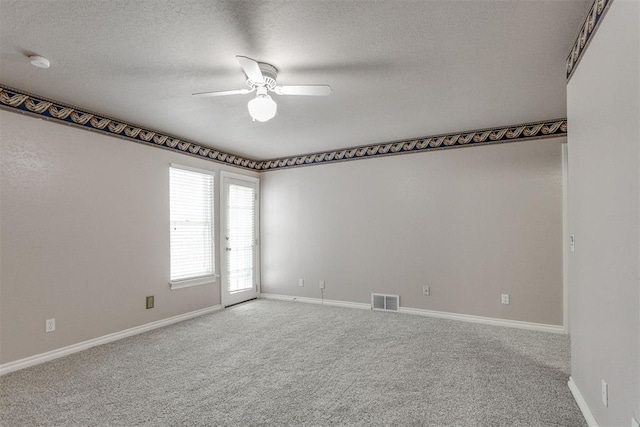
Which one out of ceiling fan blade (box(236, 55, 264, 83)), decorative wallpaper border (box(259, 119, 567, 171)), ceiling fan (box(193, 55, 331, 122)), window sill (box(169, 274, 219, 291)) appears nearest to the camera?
ceiling fan blade (box(236, 55, 264, 83))

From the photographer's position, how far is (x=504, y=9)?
1862 mm

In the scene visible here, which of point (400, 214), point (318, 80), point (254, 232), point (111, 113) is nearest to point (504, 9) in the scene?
point (318, 80)

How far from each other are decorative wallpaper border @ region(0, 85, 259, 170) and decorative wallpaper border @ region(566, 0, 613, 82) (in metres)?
4.24

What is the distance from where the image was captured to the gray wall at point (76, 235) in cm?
288

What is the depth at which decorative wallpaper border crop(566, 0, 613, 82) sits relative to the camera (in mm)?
1692

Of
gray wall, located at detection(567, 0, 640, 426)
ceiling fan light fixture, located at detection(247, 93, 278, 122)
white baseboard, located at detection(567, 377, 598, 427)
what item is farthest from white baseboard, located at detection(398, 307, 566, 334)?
ceiling fan light fixture, located at detection(247, 93, 278, 122)

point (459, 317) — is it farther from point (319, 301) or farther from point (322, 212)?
point (322, 212)

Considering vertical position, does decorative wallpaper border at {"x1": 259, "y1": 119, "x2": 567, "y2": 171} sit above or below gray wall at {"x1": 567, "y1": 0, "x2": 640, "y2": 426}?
above

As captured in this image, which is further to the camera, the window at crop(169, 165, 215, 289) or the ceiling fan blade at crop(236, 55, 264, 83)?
the window at crop(169, 165, 215, 289)

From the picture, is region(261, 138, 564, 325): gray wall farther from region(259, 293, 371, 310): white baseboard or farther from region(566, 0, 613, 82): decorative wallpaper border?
region(566, 0, 613, 82): decorative wallpaper border

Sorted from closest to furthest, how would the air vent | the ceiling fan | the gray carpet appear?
the gray carpet < the ceiling fan < the air vent

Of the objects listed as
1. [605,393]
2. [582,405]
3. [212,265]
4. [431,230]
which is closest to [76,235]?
[212,265]

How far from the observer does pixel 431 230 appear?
451cm

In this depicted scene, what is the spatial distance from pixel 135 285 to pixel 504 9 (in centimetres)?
431
